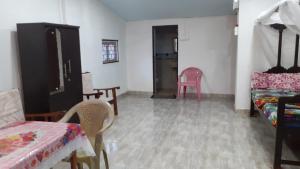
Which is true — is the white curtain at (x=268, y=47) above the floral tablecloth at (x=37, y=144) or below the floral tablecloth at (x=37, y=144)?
above

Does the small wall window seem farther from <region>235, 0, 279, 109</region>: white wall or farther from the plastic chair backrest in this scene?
<region>235, 0, 279, 109</region>: white wall

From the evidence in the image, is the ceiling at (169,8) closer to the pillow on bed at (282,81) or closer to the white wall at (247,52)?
the white wall at (247,52)

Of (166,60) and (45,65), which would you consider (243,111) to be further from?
(45,65)

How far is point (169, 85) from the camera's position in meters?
7.64

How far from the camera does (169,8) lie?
5680 millimetres

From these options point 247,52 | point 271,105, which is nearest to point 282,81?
point 247,52

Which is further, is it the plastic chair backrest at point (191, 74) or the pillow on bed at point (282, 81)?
the plastic chair backrest at point (191, 74)

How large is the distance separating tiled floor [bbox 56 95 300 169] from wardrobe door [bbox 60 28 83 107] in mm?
771

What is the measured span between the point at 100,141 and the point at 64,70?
1.63 metres

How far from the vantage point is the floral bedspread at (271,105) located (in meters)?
2.66

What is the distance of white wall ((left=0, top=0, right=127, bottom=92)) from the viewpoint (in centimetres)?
308

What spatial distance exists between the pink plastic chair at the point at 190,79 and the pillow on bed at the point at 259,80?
5.32 ft

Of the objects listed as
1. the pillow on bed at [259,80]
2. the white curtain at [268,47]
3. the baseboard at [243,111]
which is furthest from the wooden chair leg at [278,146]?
the white curtain at [268,47]

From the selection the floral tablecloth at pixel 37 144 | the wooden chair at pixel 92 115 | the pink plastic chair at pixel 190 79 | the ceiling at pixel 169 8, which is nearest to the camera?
the floral tablecloth at pixel 37 144
